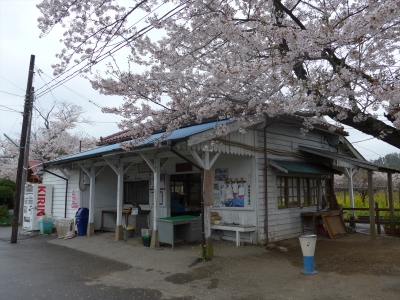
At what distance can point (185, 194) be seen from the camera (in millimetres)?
12984

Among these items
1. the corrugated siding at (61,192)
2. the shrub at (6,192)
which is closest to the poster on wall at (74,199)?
the corrugated siding at (61,192)

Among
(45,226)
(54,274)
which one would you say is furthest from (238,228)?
(45,226)

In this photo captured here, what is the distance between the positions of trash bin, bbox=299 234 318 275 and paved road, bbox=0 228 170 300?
117 inches

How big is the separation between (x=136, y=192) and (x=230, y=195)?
14.4 feet

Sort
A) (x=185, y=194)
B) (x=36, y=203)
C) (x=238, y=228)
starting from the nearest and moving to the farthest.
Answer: (x=238, y=228) < (x=185, y=194) < (x=36, y=203)

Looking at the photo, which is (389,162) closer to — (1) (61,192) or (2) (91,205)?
(1) (61,192)

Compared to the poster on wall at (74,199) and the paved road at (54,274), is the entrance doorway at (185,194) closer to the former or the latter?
the paved road at (54,274)

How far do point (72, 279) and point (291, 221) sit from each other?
697cm

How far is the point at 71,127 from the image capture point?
32.1 m

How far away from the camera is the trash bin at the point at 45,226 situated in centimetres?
1462

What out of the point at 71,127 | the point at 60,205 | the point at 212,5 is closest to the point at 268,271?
the point at 212,5

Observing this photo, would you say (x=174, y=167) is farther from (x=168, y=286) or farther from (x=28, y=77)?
(x=28, y=77)

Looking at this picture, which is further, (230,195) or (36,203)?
(36,203)

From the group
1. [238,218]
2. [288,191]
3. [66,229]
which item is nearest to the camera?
[238,218]
